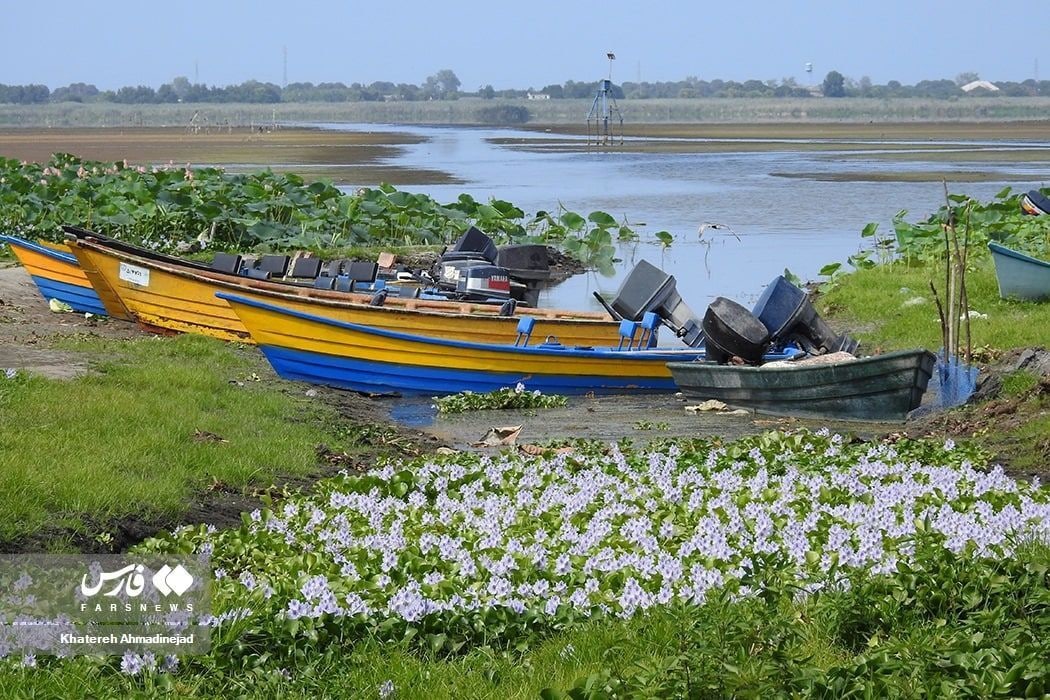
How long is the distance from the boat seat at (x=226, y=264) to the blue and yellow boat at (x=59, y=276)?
1.95 metres

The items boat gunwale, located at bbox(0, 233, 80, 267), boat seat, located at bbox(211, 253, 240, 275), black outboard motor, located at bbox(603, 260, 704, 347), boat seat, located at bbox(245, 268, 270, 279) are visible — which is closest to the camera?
black outboard motor, located at bbox(603, 260, 704, 347)

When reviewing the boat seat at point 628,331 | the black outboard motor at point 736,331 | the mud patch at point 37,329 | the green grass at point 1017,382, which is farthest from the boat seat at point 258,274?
the green grass at point 1017,382

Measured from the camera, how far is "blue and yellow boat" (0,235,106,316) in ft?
63.8

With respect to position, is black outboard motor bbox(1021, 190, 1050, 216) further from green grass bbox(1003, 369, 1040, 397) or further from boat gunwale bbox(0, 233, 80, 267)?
boat gunwale bbox(0, 233, 80, 267)

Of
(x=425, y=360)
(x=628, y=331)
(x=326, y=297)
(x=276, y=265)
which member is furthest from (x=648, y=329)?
(x=276, y=265)

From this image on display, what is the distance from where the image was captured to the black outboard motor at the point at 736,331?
557 inches

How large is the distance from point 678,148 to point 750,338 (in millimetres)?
62678

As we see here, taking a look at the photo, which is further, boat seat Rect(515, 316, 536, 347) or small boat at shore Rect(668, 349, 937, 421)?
boat seat Rect(515, 316, 536, 347)

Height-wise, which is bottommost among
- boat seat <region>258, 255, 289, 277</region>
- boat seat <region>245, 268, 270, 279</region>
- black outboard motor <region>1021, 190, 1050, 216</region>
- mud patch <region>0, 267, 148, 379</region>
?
mud patch <region>0, 267, 148, 379</region>

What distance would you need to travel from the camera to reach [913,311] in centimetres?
1811

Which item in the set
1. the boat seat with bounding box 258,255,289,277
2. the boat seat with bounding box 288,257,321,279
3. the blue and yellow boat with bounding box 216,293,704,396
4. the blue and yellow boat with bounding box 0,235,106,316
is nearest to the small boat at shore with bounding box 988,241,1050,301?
the blue and yellow boat with bounding box 216,293,704,396

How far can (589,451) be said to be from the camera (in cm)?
1091

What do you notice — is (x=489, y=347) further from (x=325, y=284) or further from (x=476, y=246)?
(x=476, y=246)

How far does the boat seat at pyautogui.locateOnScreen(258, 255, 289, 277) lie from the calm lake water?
6897 mm
